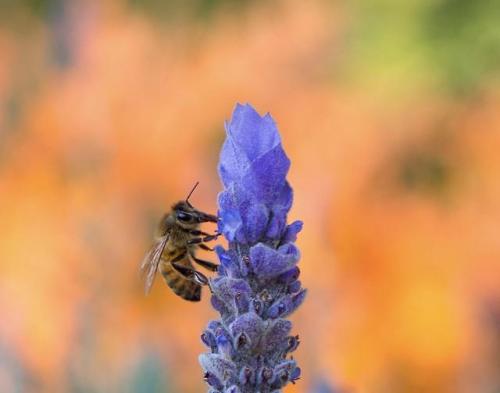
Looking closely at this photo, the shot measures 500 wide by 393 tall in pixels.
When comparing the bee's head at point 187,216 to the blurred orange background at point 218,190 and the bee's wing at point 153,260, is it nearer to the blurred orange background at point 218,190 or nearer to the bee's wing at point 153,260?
the bee's wing at point 153,260

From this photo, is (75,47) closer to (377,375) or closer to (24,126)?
(24,126)

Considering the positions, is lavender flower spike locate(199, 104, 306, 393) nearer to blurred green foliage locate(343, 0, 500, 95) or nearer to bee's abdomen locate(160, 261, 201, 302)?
bee's abdomen locate(160, 261, 201, 302)

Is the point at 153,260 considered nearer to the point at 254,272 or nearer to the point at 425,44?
the point at 254,272

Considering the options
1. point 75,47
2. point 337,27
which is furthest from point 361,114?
point 75,47

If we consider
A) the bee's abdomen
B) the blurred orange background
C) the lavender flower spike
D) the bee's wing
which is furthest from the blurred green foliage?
the lavender flower spike

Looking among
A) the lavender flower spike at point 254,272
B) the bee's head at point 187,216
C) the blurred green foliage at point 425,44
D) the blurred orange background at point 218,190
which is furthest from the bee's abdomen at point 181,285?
the blurred green foliage at point 425,44

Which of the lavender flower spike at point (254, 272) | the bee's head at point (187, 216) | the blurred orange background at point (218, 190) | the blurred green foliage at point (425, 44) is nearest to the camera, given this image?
the lavender flower spike at point (254, 272)

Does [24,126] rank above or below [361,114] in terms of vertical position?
below
